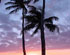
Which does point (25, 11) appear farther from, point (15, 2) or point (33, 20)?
point (33, 20)

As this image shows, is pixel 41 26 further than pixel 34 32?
No

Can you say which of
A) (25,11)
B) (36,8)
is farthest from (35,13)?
(25,11)

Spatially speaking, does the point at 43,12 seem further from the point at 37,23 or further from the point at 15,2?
the point at 15,2

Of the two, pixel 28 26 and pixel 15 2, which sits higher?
pixel 15 2

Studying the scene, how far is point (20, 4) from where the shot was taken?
47.1m

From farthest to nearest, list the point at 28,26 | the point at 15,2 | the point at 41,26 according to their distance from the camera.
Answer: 1. the point at 15,2
2. the point at 28,26
3. the point at 41,26

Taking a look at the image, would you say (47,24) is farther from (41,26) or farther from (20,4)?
(20,4)

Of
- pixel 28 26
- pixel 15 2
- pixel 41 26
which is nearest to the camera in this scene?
pixel 41 26

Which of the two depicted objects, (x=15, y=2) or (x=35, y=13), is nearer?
(x=35, y=13)

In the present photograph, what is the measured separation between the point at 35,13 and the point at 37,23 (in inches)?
67.2

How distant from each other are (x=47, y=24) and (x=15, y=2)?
1122cm

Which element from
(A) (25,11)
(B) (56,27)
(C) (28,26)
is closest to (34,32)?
(C) (28,26)

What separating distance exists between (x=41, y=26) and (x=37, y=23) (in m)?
2.10

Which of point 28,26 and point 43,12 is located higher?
point 43,12
